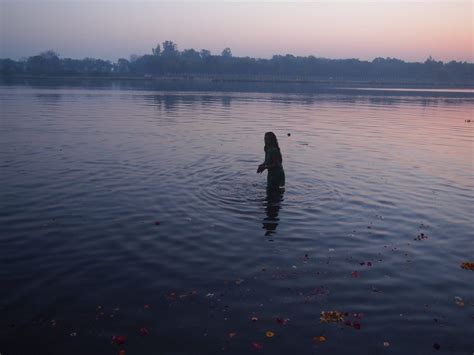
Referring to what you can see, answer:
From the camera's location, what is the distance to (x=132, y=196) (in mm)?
18266

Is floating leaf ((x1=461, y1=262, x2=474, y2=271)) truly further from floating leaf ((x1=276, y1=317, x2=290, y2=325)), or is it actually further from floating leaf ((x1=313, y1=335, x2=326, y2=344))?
floating leaf ((x1=276, y1=317, x2=290, y2=325))

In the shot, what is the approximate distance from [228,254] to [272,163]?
22.4 feet

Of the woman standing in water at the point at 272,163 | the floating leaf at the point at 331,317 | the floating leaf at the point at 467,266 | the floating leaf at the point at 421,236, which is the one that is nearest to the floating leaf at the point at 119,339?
the floating leaf at the point at 331,317

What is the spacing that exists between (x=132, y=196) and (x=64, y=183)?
3.77 meters

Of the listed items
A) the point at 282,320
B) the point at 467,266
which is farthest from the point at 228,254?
the point at 467,266

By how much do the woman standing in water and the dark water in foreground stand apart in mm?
702

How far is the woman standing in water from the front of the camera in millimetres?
18453

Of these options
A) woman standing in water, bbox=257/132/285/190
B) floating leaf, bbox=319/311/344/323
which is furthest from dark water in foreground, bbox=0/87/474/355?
woman standing in water, bbox=257/132/285/190

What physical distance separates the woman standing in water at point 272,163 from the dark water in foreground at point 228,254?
0.70 metres

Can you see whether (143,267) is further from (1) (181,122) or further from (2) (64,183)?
(1) (181,122)

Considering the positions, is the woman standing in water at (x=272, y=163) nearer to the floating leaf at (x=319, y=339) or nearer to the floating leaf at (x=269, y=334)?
the floating leaf at (x=269, y=334)

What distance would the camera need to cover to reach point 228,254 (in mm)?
12727

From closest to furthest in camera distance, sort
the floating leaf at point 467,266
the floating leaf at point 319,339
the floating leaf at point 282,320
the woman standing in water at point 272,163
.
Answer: the floating leaf at point 319,339 < the floating leaf at point 282,320 < the floating leaf at point 467,266 < the woman standing in water at point 272,163

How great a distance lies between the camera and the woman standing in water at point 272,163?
18453 millimetres
